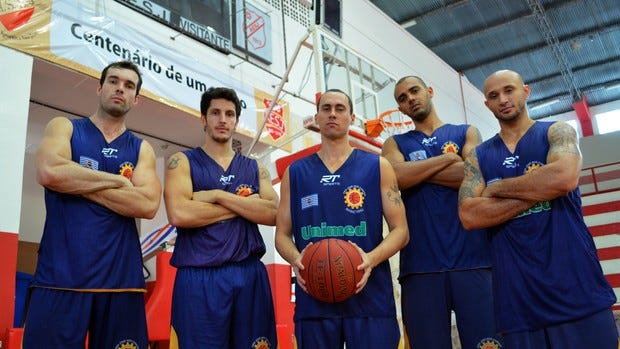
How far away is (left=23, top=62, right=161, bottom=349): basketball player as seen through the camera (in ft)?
9.19

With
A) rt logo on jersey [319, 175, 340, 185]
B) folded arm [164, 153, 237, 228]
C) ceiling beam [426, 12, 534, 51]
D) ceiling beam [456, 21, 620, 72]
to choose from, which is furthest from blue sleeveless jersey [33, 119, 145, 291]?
ceiling beam [456, 21, 620, 72]

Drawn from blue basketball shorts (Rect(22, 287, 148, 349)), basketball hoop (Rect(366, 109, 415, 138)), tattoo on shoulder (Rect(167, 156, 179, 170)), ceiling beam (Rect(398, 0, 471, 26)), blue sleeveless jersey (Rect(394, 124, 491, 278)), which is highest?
ceiling beam (Rect(398, 0, 471, 26))

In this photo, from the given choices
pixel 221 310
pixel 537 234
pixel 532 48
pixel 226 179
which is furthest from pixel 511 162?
pixel 532 48

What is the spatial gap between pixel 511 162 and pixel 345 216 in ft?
3.09

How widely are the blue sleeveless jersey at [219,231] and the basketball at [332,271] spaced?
607 millimetres

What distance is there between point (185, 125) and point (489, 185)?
646cm

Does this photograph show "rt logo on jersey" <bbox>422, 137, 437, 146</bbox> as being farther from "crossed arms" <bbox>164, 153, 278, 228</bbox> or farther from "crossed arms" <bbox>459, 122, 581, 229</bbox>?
"crossed arms" <bbox>164, 153, 278, 228</bbox>

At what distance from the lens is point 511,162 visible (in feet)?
9.71

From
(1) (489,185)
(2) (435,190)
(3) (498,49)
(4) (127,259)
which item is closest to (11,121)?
(4) (127,259)

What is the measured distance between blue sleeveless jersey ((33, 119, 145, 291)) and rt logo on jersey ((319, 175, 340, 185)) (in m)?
1.13

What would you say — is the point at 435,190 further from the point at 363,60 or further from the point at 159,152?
the point at 159,152

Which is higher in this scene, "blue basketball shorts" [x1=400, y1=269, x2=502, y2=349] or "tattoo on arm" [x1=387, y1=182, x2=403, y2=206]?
"tattoo on arm" [x1=387, y1=182, x2=403, y2=206]

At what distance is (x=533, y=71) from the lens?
18547 millimetres

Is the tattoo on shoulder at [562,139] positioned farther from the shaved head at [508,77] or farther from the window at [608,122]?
the window at [608,122]
